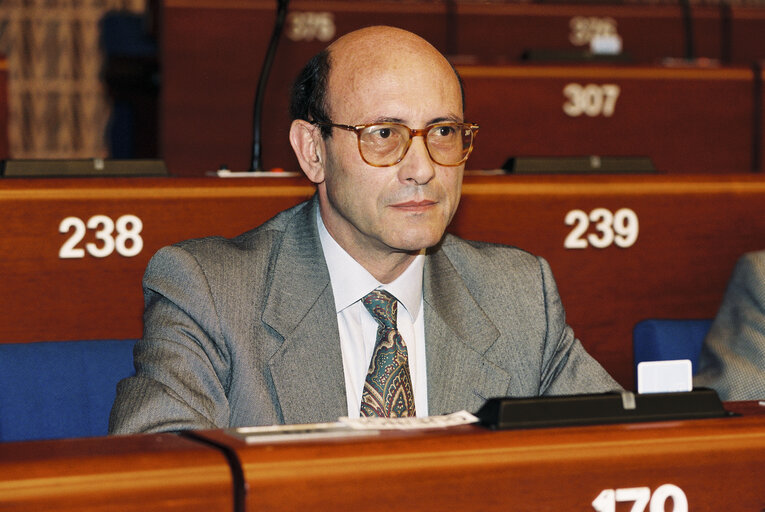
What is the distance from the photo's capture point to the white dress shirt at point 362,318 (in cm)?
176

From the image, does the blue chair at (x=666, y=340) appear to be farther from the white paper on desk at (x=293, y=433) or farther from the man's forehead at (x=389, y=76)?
the white paper on desk at (x=293, y=433)

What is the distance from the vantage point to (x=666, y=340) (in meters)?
2.19

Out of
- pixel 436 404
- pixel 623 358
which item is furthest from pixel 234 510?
pixel 623 358

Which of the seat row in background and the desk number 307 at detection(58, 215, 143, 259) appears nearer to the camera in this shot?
the desk number 307 at detection(58, 215, 143, 259)

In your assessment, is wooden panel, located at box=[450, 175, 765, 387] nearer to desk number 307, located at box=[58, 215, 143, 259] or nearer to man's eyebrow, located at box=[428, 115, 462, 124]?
desk number 307, located at box=[58, 215, 143, 259]

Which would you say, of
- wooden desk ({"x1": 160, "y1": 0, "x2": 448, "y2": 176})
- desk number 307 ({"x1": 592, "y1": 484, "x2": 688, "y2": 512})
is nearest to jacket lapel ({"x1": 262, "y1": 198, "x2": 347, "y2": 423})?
desk number 307 ({"x1": 592, "y1": 484, "x2": 688, "y2": 512})

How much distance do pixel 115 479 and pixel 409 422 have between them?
285mm

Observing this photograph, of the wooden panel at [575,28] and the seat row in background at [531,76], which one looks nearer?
the seat row in background at [531,76]

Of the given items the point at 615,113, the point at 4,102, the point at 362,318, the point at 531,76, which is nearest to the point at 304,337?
the point at 362,318

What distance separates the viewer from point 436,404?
1767mm

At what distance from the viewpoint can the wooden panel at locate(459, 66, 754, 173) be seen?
12.5ft

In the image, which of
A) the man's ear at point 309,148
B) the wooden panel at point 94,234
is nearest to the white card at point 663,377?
the man's ear at point 309,148

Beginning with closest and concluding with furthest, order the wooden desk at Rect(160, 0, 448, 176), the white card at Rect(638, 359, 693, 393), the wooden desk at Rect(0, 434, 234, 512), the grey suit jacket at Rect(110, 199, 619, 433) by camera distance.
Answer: the wooden desk at Rect(0, 434, 234, 512)
the white card at Rect(638, 359, 693, 393)
the grey suit jacket at Rect(110, 199, 619, 433)
the wooden desk at Rect(160, 0, 448, 176)

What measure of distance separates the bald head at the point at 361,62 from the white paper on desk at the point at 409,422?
0.83m
